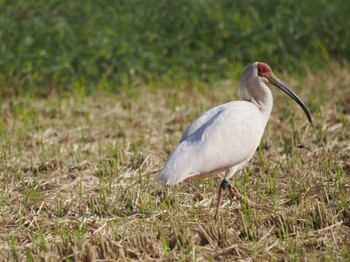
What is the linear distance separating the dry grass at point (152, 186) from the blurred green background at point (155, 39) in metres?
0.59

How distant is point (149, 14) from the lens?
1175 cm

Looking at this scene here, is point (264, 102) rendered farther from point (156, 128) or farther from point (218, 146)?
point (156, 128)

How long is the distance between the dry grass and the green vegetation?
16mm

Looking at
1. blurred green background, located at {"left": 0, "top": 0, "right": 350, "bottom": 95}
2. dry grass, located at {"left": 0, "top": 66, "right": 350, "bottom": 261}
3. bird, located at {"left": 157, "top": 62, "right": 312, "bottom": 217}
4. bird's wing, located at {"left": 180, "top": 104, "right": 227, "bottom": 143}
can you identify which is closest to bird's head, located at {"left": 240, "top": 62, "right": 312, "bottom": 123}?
bird, located at {"left": 157, "top": 62, "right": 312, "bottom": 217}

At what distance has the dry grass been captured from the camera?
484 centimetres

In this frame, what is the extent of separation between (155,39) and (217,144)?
5823mm

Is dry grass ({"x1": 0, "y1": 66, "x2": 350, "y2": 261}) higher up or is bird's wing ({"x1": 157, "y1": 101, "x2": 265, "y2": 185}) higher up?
bird's wing ({"x1": 157, "y1": 101, "x2": 265, "y2": 185})

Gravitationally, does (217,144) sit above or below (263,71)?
below

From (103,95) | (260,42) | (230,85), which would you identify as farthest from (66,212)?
(260,42)

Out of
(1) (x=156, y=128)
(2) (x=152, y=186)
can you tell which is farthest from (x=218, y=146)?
(1) (x=156, y=128)

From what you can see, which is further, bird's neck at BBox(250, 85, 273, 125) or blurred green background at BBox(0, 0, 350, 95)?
blurred green background at BBox(0, 0, 350, 95)

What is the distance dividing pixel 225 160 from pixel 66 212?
1249 millimetres

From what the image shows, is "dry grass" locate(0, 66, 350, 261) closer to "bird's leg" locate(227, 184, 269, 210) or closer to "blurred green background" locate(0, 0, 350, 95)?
"bird's leg" locate(227, 184, 269, 210)

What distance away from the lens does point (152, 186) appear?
629 cm
